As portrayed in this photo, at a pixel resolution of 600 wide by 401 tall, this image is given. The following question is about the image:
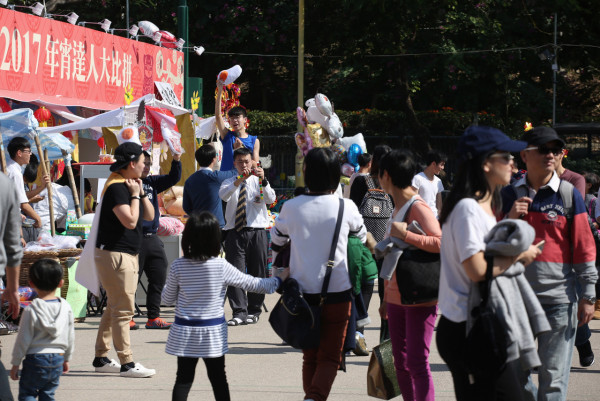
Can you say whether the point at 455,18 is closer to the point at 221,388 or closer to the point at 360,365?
the point at 360,365

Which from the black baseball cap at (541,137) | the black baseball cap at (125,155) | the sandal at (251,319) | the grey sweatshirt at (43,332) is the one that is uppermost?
the black baseball cap at (541,137)

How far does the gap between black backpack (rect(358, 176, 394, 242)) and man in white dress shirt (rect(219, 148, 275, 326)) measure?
161cm

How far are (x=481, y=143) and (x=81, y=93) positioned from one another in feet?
49.7

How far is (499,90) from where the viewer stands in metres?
29.4

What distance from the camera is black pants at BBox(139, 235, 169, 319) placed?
10.0 metres

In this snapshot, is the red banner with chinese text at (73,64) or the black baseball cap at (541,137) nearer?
the black baseball cap at (541,137)

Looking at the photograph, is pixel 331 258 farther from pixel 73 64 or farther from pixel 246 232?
pixel 73 64

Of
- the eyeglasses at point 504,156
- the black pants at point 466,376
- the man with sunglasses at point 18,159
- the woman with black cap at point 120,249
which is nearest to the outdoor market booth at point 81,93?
the man with sunglasses at point 18,159

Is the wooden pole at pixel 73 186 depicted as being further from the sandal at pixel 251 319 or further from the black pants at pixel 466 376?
the black pants at pixel 466 376

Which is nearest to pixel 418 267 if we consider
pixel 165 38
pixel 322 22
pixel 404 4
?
pixel 165 38

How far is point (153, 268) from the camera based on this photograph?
33.3 ft

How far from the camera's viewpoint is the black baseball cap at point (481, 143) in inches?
172

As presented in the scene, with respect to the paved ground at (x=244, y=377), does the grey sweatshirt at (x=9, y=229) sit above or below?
above

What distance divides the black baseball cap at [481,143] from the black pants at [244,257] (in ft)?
19.7
